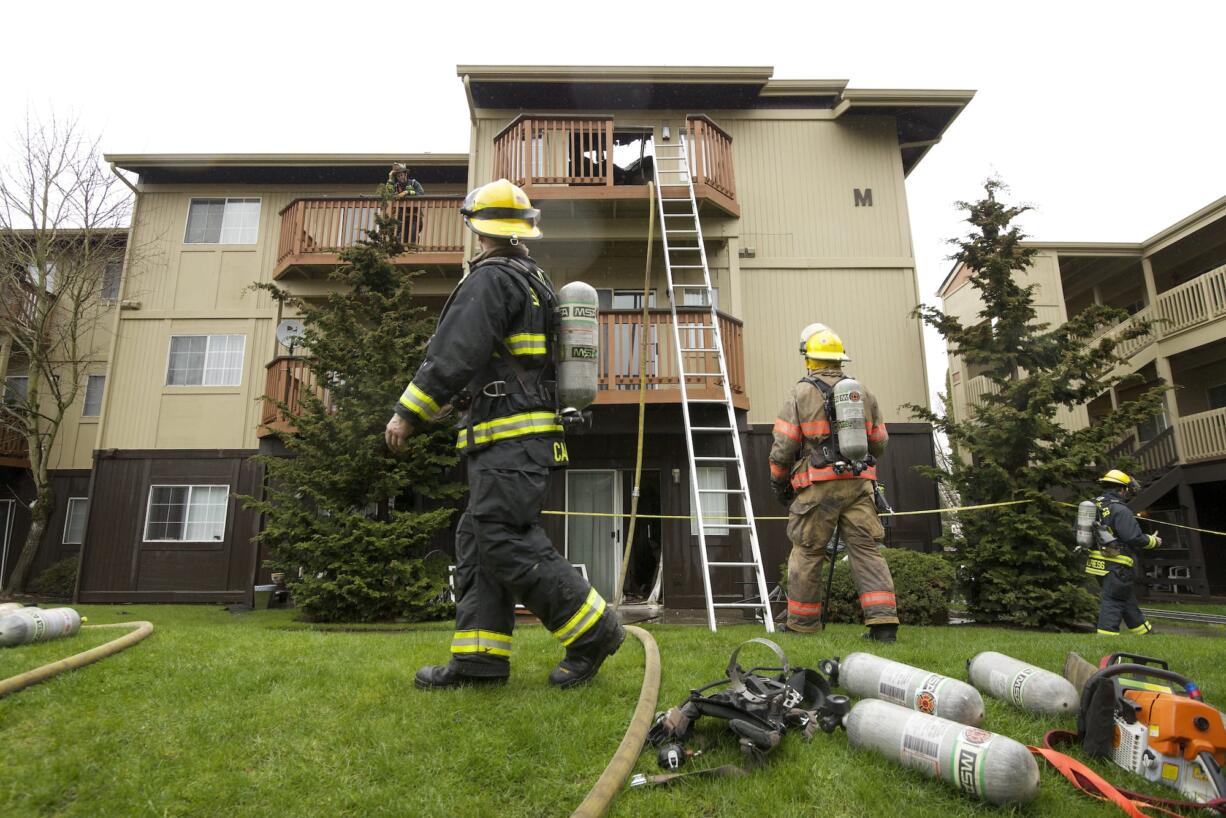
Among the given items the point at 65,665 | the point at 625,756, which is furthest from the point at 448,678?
the point at 65,665

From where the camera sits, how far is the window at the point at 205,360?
14180mm

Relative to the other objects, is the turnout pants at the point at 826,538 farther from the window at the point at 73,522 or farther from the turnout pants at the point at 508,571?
the window at the point at 73,522

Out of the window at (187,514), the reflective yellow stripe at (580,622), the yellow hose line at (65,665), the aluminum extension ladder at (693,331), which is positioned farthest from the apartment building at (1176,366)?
the window at (187,514)

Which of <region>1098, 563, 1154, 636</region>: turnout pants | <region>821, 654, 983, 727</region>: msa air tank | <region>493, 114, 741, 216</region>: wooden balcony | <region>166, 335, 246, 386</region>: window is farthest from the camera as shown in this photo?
<region>166, 335, 246, 386</region>: window

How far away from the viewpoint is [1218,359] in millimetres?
17391

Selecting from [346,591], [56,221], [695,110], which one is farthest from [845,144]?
[56,221]

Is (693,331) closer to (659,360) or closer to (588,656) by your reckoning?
(659,360)

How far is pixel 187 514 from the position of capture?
13523mm

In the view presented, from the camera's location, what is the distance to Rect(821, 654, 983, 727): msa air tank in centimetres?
273

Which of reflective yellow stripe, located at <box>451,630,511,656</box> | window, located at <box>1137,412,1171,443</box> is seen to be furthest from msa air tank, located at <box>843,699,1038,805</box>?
window, located at <box>1137,412,1171,443</box>

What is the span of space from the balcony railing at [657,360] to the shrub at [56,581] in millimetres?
12460

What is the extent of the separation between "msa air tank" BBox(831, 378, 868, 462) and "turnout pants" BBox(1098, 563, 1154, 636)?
460 cm

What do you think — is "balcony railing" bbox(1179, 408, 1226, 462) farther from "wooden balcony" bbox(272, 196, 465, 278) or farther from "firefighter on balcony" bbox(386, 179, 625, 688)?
"firefighter on balcony" bbox(386, 179, 625, 688)

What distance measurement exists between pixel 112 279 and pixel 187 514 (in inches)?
325
